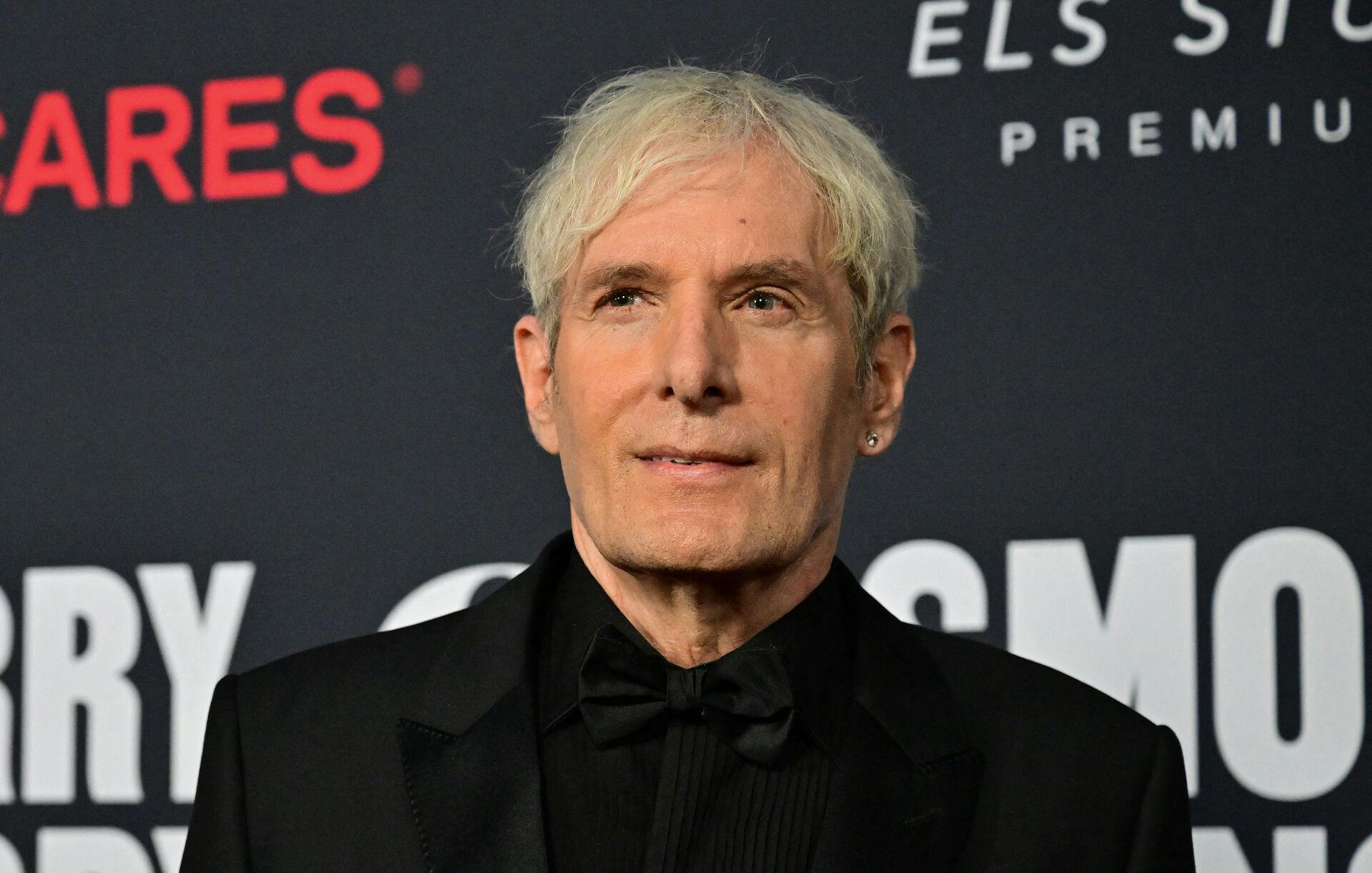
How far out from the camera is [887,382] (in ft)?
5.75

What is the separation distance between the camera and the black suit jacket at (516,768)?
1.52 m

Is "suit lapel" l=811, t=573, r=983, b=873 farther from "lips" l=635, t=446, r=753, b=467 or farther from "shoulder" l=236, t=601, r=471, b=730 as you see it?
"shoulder" l=236, t=601, r=471, b=730

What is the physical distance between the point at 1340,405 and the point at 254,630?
5.93 ft

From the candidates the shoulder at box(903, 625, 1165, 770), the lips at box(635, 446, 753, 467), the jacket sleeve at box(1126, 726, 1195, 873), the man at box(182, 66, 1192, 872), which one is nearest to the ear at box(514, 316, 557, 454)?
the man at box(182, 66, 1192, 872)

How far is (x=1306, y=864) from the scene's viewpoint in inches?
93.6

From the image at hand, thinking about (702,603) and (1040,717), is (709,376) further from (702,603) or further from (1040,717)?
(1040,717)

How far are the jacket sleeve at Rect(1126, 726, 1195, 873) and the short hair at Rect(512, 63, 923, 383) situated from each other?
19.6 inches

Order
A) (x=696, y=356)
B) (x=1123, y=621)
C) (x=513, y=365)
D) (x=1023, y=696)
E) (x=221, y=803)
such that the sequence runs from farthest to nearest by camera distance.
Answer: (x=513, y=365) < (x=1123, y=621) < (x=1023, y=696) < (x=221, y=803) < (x=696, y=356)

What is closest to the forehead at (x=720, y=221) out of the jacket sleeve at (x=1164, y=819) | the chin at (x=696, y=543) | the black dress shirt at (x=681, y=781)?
the chin at (x=696, y=543)

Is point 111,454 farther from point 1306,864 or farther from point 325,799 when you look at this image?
point 1306,864

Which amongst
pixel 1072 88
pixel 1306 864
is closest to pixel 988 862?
pixel 1306 864

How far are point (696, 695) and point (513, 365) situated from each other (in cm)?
132

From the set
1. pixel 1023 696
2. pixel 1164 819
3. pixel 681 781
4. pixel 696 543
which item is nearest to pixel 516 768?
pixel 681 781

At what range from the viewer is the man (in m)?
1.51
